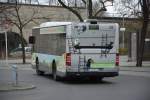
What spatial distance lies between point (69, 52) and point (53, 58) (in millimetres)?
2487

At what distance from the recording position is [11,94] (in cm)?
1909

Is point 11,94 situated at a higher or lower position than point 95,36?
lower

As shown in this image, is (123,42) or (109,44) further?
(123,42)

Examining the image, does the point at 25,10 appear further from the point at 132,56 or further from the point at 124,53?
the point at 132,56

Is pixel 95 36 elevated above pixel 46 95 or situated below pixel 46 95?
above

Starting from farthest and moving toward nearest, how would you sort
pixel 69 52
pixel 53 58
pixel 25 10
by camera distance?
pixel 25 10 → pixel 53 58 → pixel 69 52

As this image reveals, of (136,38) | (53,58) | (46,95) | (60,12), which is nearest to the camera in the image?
(46,95)

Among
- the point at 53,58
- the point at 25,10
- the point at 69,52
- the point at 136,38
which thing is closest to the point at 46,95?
the point at 69,52

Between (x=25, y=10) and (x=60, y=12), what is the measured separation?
7818mm

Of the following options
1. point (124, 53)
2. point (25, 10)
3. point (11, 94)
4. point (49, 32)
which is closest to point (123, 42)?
point (124, 53)

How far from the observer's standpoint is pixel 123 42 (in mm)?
81625

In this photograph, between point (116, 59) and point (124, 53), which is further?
point (124, 53)

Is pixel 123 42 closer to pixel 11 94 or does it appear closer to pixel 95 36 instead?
pixel 95 36

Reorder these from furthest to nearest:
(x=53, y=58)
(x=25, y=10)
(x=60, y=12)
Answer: (x=60, y=12) < (x=25, y=10) < (x=53, y=58)
